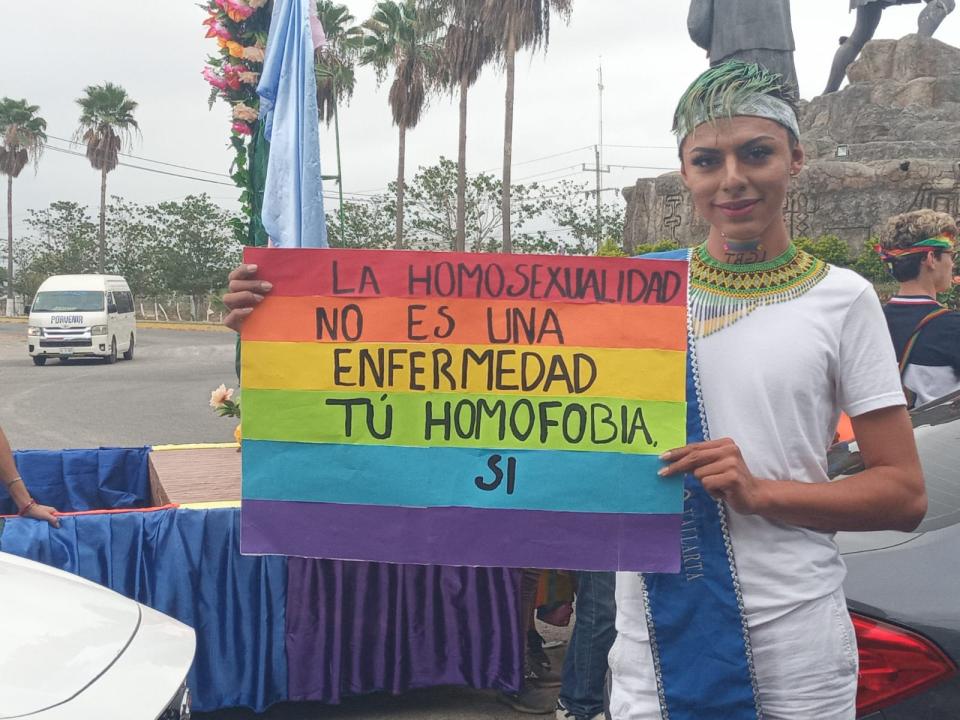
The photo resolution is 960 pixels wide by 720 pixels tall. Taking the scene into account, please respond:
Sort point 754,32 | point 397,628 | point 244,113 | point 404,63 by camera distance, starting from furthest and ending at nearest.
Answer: point 404,63 < point 754,32 < point 244,113 < point 397,628

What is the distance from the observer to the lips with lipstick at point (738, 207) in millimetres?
1480

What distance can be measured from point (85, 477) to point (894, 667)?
12.5 ft

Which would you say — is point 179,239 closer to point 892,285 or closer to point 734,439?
point 892,285

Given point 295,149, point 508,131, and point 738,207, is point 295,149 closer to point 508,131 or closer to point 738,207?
point 738,207

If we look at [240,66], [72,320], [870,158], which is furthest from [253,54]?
[870,158]

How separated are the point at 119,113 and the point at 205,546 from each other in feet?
137

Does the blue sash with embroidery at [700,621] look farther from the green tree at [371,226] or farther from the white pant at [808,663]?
the green tree at [371,226]

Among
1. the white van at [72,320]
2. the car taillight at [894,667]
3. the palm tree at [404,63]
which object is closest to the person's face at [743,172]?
the car taillight at [894,667]

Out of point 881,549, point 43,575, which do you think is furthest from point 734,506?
point 43,575

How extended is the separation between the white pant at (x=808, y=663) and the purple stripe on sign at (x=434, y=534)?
283 millimetres

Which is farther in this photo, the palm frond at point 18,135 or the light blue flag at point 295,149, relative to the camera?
the palm frond at point 18,135

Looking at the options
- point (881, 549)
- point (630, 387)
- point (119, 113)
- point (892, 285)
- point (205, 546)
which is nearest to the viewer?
point (630, 387)

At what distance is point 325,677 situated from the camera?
3.46 m

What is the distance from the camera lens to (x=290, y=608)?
→ 3.42 metres
